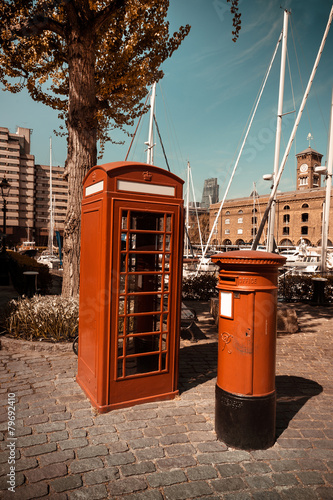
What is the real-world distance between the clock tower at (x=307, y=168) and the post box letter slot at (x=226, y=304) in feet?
236

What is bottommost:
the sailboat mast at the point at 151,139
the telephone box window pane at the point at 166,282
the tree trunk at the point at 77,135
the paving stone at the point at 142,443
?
the paving stone at the point at 142,443

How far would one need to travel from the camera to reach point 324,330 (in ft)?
27.5

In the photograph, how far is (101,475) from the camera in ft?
9.16

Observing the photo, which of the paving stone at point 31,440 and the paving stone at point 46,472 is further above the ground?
the paving stone at point 46,472

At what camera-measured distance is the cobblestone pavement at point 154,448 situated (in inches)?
105

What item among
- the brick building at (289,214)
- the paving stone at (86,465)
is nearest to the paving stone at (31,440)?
the paving stone at (86,465)

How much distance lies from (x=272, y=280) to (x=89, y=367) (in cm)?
246

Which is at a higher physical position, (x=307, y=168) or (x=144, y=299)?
(x=307, y=168)

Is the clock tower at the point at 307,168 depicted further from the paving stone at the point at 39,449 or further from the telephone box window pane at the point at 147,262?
the paving stone at the point at 39,449

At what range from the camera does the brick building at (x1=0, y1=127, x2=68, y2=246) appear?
81.1m

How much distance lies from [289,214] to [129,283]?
Result: 59.1m

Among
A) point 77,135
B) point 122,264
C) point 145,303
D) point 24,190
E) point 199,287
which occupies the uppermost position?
point 24,190

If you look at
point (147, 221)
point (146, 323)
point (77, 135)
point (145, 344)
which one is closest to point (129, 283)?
point (146, 323)

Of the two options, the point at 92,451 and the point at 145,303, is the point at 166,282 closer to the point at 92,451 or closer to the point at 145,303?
the point at 145,303
